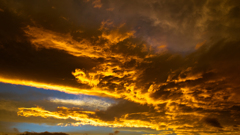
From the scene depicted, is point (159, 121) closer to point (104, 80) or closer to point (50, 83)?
point (104, 80)

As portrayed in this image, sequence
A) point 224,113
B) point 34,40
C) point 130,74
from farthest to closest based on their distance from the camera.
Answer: point 224,113 < point 130,74 < point 34,40

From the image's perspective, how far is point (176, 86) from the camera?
22.9 meters

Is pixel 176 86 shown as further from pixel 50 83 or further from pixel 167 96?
pixel 50 83

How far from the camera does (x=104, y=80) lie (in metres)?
21.8

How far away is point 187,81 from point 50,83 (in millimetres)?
24372

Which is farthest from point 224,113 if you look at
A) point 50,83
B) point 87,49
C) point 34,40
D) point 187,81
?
point 34,40

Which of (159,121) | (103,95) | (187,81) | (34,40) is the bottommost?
(159,121)


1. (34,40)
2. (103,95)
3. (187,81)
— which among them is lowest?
(103,95)

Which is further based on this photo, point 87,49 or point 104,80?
point 104,80

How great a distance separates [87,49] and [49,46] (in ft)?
15.0

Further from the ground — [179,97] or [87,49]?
[87,49]

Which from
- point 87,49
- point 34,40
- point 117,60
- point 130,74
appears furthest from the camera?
point 130,74

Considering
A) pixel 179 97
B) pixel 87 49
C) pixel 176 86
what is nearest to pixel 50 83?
pixel 87 49

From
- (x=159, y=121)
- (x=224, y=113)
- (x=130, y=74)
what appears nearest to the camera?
(x=130, y=74)
